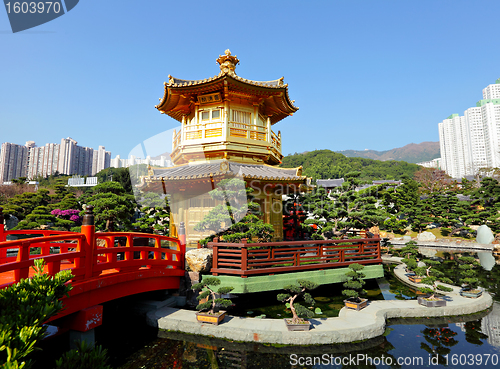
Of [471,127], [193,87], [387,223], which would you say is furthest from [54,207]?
[471,127]

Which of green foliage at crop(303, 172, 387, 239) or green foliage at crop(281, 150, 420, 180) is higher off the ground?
green foliage at crop(281, 150, 420, 180)

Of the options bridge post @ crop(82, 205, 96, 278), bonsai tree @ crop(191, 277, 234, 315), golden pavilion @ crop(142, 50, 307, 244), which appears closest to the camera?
bridge post @ crop(82, 205, 96, 278)

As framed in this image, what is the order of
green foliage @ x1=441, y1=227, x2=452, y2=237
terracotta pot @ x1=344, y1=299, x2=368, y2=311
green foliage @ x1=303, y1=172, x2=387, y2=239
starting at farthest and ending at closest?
green foliage @ x1=441, y1=227, x2=452, y2=237 → green foliage @ x1=303, y1=172, x2=387, y2=239 → terracotta pot @ x1=344, y1=299, x2=368, y2=311

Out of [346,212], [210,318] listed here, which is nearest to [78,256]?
[210,318]

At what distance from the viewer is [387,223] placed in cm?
2794

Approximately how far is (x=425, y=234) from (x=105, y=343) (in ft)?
97.0

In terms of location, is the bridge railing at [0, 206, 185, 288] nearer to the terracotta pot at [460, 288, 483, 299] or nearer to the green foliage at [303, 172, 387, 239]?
the green foliage at [303, 172, 387, 239]

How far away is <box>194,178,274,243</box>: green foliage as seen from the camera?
9234 millimetres

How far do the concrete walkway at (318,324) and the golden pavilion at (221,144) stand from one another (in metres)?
5.92

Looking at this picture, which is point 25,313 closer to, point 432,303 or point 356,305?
point 356,305

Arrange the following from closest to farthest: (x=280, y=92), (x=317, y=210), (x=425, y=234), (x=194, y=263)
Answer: (x=194, y=263)
(x=317, y=210)
(x=280, y=92)
(x=425, y=234)

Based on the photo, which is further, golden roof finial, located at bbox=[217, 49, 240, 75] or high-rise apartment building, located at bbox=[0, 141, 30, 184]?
high-rise apartment building, located at bbox=[0, 141, 30, 184]

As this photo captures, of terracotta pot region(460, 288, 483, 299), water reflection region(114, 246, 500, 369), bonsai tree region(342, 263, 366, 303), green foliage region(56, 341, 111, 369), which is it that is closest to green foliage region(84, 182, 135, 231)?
water reflection region(114, 246, 500, 369)

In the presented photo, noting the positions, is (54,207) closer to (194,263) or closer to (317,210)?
(194,263)
